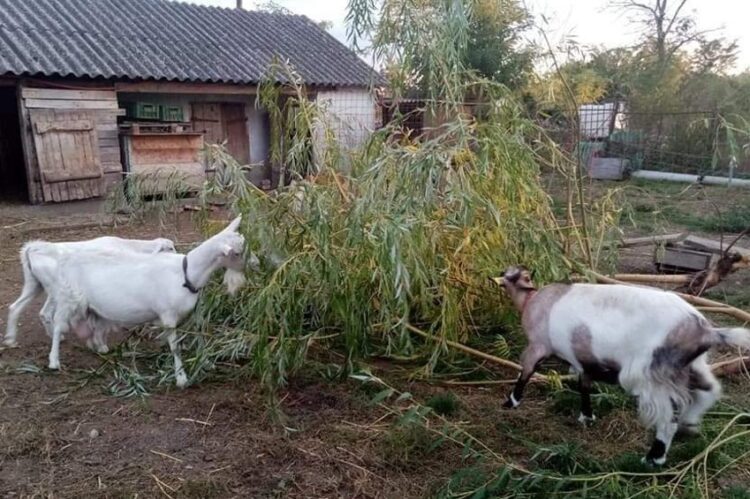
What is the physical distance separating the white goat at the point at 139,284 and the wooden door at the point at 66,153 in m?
6.67

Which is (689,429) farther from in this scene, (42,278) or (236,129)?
(236,129)

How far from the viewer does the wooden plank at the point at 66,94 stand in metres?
9.66

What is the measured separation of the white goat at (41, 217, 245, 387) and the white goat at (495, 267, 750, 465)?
1.91 m

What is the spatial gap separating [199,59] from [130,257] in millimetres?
9162

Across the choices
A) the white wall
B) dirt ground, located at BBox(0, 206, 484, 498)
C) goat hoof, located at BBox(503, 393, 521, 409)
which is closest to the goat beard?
dirt ground, located at BBox(0, 206, 484, 498)

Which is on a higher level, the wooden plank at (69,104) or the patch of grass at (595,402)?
the wooden plank at (69,104)

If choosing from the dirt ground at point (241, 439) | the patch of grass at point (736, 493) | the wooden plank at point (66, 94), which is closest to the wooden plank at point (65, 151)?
the wooden plank at point (66, 94)

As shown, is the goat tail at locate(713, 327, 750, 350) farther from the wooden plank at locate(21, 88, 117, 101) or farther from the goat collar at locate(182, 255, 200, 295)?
the wooden plank at locate(21, 88, 117, 101)

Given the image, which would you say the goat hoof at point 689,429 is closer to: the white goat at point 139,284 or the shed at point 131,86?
the white goat at point 139,284

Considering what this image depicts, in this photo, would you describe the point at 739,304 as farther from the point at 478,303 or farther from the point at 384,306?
the point at 384,306

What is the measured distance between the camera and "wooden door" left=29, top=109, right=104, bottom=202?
9773 mm

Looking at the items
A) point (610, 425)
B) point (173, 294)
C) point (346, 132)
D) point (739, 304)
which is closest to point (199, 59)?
point (346, 132)

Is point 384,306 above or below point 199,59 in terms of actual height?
below

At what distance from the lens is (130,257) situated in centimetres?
398
